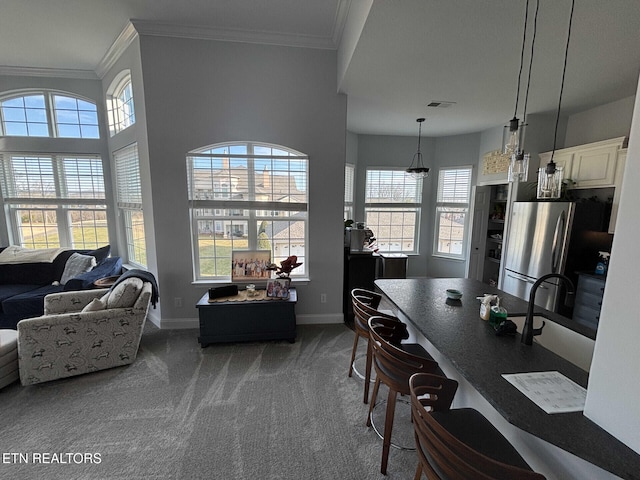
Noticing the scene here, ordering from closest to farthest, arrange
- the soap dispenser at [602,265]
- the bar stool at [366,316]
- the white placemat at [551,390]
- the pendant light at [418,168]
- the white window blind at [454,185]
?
the white placemat at [551,390] < the bar stool at [366,316] < the soap dispenser at [602,265] < the pendant light at [418,168] < the white window blind at [454,185]

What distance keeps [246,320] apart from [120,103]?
3.61m

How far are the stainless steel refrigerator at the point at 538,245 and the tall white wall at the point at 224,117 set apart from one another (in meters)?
2.41

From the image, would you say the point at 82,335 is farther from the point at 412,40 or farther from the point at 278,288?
the point at 412,40

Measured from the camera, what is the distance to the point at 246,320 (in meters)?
3.11

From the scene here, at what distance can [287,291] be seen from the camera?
3.21 metres

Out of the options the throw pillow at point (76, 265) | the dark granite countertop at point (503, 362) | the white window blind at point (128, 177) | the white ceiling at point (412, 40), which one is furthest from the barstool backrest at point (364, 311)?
the throw pillow at point (76, 265)

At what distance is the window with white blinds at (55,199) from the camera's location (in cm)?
423

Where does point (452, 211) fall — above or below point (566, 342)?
above

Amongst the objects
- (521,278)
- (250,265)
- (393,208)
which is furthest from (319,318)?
(393,208)

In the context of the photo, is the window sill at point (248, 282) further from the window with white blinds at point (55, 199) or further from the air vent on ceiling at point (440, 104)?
the air vent on ceiling at point (440, 104)

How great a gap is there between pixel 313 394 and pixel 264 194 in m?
2.34

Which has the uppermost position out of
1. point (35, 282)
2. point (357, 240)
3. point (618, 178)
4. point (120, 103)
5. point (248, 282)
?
point (120, 103)

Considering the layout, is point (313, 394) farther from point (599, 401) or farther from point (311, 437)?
point (599, 401)

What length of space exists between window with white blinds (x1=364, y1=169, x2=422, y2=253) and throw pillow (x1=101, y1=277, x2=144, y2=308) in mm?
4208
